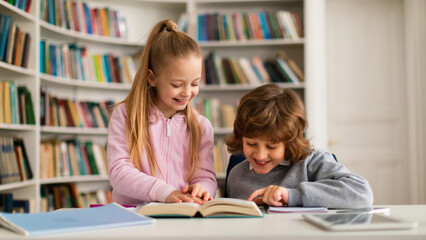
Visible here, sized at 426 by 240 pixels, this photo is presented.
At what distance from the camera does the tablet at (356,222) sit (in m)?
0.95

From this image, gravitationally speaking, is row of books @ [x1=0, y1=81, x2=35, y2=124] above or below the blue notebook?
above

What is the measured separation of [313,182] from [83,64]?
296 centimetres

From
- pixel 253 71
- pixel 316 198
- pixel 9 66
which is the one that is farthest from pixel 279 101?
pixel 253 71

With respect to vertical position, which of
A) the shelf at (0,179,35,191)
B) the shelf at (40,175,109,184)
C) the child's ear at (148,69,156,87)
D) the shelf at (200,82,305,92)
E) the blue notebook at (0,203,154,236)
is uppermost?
the shelf at (200,82,305,92)

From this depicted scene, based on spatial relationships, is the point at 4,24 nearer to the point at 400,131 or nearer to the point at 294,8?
the point at 294,8

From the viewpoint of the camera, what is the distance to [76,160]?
12.6 ft

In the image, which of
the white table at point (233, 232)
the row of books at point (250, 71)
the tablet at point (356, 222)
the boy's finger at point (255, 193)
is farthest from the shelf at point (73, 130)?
the tablet at point (356, 222)

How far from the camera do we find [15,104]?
10.7ft

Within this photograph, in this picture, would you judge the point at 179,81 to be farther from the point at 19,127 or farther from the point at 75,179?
the point at 75,179

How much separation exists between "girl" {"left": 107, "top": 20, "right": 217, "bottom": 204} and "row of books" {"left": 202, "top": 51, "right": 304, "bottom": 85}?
224 centimetres

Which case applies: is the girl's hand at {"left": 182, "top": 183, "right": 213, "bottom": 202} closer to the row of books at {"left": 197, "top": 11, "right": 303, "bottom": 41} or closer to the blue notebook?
the blue notebook

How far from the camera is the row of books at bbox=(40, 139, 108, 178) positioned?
3631mm

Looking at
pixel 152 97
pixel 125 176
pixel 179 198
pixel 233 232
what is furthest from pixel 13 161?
pixel 233 232

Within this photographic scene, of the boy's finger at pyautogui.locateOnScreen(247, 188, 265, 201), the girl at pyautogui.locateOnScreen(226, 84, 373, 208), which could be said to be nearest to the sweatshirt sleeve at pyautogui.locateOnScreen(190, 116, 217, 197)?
the girl at pyautogui.locateOnScreen(226, 84, 373, 208)
